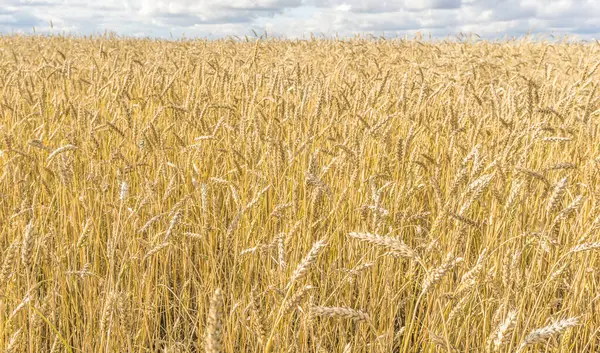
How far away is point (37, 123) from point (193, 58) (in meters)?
2.71

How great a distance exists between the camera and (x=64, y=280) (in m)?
1.88

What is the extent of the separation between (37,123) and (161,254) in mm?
1842

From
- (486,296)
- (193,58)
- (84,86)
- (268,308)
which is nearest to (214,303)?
(268,308)

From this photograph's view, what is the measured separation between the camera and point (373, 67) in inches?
259

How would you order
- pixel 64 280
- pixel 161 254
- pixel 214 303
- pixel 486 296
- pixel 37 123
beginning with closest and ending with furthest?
pixel 214 303
pixel 486 296
pixel 64 280
pixel 161 254
pixel 37 123

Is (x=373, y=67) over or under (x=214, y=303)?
over

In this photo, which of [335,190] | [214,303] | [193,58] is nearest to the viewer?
[214,303]

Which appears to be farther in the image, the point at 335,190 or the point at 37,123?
the point at 37,123

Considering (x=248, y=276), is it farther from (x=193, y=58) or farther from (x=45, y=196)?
(x=193, y=58)

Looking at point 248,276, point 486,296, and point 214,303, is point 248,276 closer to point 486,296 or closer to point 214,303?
Answer: point 486,296

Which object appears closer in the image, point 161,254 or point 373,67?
point 161,254

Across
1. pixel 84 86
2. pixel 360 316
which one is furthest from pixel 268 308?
pixel 84 86

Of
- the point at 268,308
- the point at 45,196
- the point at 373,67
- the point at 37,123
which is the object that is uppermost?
the point at 373,67

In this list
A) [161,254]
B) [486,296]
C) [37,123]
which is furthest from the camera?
[37,123]
